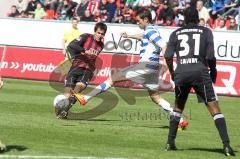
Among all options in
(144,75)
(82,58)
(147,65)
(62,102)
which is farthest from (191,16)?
(82,58)

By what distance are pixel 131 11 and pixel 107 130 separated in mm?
17532

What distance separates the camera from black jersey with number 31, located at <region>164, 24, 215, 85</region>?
11195 millimetres

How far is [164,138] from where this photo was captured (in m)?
13.1

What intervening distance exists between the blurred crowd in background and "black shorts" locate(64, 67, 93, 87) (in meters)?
10.8

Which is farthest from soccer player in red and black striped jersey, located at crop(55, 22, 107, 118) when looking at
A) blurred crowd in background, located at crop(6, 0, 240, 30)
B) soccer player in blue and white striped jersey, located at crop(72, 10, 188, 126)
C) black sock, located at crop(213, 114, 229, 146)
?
blurred crowd in background, located at crop(6, 0, 240, 30)

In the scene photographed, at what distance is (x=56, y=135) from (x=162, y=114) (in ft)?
18.6

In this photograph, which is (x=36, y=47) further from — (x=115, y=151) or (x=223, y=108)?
(x=115, y=151)

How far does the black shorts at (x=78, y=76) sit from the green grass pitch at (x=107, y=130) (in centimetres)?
80

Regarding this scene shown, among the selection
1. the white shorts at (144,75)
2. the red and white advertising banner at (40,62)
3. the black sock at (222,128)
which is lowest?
the red and white advertising banner at (40,62)

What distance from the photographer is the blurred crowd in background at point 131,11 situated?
2862cm

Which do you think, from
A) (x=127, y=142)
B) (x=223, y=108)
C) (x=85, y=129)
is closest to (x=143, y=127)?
(x=85, y=129)

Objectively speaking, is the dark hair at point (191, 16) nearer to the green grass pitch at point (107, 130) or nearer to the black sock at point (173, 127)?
the black sock at point (173, 127)

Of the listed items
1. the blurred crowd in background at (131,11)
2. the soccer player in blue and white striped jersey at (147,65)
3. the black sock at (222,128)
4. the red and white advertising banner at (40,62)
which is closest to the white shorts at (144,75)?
the soccer player in blue and white striped jersey at (147,65)

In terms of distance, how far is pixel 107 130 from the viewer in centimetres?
1380
